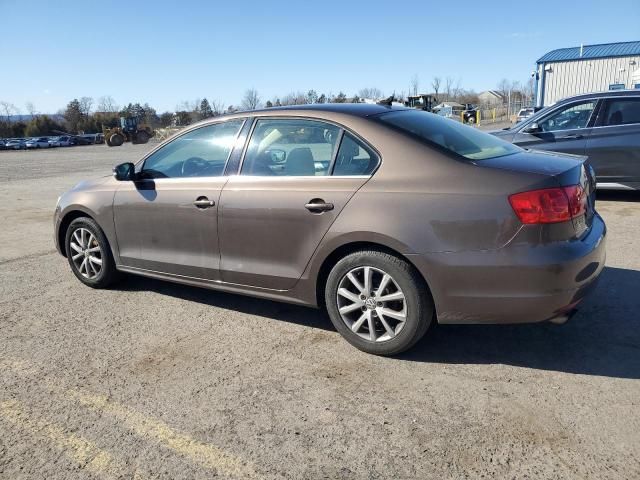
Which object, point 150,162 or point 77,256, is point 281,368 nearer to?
point 150,162

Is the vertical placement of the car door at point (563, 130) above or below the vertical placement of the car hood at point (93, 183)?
above

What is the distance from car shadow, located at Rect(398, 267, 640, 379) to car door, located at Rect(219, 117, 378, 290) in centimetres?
109

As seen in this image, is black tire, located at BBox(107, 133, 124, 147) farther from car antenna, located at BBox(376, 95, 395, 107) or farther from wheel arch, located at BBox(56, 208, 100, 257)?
car antenna, located at BBox(376, 95, 395, 107)

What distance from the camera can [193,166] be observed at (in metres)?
4.33

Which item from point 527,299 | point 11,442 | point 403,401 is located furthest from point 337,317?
point 11,442

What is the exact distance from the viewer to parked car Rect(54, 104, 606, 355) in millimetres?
3025


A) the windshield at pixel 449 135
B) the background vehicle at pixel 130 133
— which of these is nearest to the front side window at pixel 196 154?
the windshield at pixel 449 135

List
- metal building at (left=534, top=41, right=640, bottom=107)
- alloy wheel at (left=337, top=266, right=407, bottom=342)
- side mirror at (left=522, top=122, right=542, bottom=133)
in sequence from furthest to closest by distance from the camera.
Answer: metal building at (left=534, top=41, right=640, bottom=107) → side mirror at (left=522, top=122, right=542, bottom=133) → alloy wheel at (left=337, top=266, right=407, bottom=342)

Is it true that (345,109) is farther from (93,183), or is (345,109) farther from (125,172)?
(93,183)

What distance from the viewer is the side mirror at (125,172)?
4.59 metres

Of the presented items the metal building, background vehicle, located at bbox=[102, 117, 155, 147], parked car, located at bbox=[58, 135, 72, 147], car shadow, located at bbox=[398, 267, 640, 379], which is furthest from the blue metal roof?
parked car, located at bbox=[58, 135, 72, 147]

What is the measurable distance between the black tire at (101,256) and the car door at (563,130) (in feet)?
21.9

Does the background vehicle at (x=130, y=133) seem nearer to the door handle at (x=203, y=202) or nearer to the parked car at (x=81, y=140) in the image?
the parked car at (x=81, y=140)

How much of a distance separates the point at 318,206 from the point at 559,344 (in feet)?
6.20
